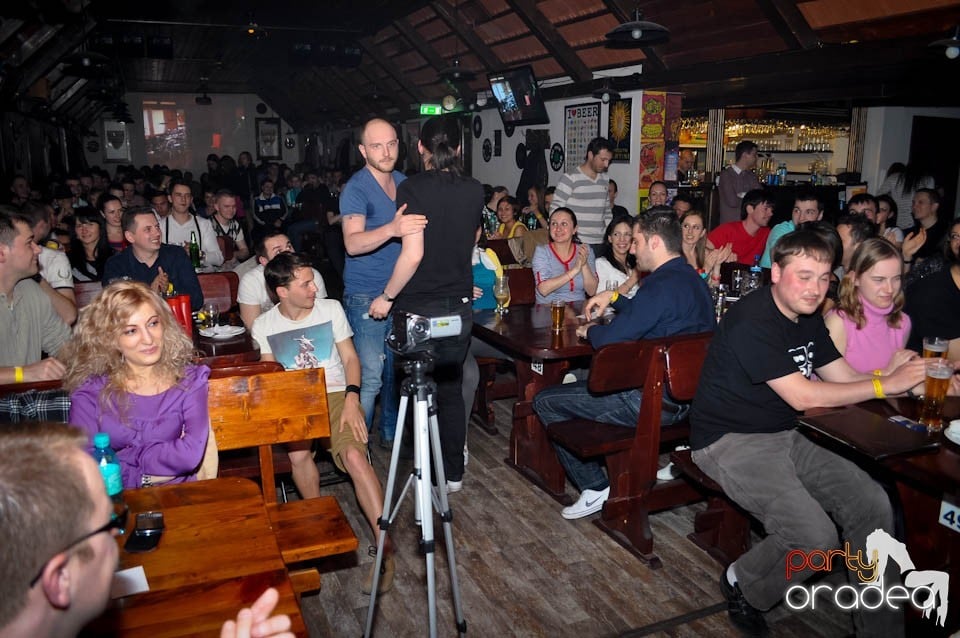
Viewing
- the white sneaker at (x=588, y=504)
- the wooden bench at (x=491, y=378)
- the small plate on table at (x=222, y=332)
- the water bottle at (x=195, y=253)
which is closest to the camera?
the white sneaker at (x=588, y=504)

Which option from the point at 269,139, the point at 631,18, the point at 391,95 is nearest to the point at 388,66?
the point at 391,95

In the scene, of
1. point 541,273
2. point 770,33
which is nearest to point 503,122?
point 770,33

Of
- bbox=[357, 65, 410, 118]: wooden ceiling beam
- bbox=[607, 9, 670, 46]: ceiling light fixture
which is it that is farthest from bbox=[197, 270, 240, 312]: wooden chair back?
bbox=[357, 65, 410, 118]: wooden ceiling beam

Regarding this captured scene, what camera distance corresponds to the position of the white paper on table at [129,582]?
1433mm

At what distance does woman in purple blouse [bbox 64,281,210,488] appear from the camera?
7.22 ft

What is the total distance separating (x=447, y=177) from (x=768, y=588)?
6.78 ft

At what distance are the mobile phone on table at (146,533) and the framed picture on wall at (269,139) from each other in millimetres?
21973

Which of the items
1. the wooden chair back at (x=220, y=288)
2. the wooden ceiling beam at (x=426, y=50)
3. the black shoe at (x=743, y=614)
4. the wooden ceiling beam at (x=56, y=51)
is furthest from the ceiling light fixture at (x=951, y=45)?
the wooden ceiling beam at (x=56, y=51)

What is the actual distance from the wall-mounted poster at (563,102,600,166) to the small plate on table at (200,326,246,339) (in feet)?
23.6

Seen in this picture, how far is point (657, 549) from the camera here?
10.4 feet

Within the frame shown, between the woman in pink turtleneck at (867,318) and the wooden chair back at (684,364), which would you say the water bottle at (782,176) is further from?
the wooden chair back at (684,364)

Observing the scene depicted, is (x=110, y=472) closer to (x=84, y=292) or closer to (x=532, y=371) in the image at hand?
(x=532, y=371)

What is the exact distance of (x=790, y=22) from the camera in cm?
656

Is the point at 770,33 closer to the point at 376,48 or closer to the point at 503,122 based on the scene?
the point at 503,122
